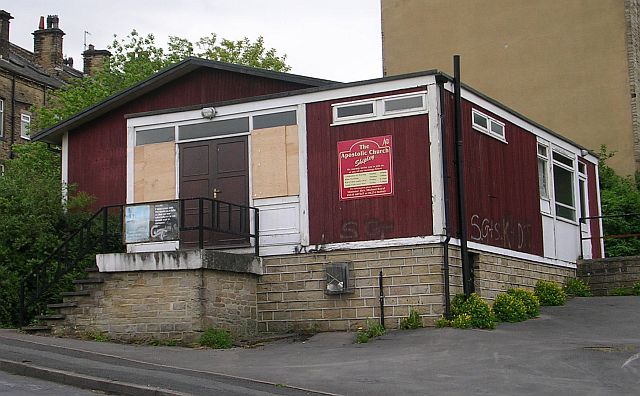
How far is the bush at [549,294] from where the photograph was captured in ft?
71.7

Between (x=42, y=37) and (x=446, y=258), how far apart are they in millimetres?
41325

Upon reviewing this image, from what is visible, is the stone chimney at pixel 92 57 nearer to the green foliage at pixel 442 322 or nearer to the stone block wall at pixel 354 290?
the stone block wall at pixel 354 290

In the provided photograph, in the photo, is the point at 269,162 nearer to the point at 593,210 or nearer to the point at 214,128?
the point at 214,128

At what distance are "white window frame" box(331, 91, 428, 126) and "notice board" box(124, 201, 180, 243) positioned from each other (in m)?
3.65

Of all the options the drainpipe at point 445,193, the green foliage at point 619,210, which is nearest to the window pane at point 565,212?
the green foliage at point 619,210

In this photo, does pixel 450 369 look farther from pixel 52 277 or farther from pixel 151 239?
pixel 52 277

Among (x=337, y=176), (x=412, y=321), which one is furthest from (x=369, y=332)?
(x=337, y=176)

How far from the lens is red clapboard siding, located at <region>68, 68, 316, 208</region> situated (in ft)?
72.0

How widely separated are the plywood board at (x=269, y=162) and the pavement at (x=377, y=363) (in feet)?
10.7

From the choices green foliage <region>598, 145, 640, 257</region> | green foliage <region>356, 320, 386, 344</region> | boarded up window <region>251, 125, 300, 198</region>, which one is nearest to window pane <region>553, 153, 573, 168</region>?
green foliage <region>598, 145, 640, 257</region>

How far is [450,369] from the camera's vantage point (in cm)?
1460

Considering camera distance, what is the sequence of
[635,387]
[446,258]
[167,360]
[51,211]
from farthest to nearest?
[51,211] < [446,258] < [167,360] < [635,387]

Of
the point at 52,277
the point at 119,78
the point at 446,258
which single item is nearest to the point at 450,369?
the point at 446,258

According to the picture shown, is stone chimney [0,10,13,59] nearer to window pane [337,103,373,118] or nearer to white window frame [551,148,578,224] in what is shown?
white window frame [551,148,578,224]
